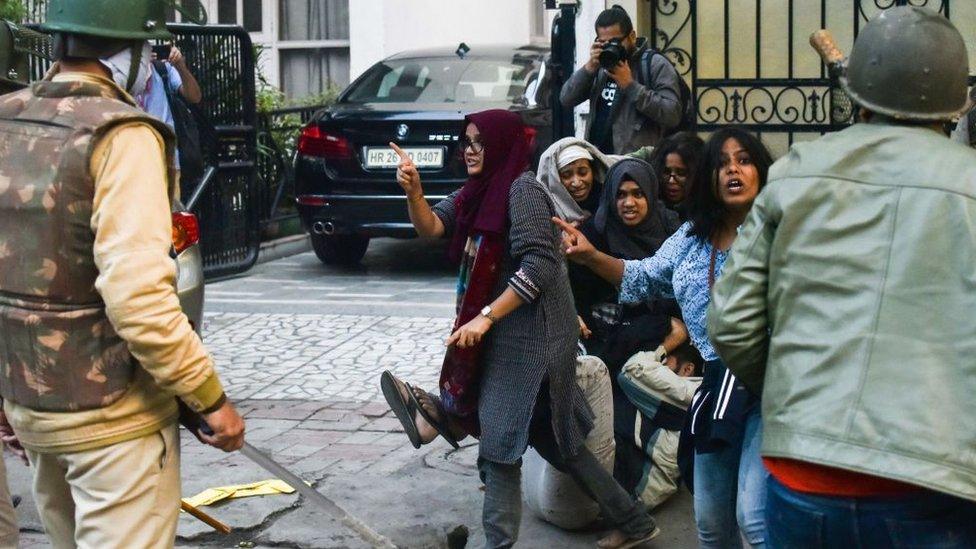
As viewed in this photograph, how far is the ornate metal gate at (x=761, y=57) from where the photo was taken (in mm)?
8336

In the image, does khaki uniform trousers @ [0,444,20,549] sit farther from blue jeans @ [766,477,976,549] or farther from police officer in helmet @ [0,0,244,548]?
blue jeans @ [766,477,976,549]

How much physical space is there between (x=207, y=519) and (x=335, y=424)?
1830mm

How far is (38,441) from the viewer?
3.50m

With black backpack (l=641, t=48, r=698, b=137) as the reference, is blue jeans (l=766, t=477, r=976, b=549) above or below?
below

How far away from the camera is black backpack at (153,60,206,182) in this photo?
9.64 m

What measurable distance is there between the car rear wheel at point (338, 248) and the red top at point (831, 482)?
9.05 metres

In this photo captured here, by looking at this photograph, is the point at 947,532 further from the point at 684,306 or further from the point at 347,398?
the point at 347,398

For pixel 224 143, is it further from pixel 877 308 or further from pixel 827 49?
pixel 877 308

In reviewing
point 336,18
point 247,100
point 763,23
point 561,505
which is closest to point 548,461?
point 561,505

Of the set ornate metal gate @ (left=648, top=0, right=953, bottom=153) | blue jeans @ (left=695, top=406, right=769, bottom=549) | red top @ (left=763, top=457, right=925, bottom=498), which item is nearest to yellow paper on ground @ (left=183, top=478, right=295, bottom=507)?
blue jeans @ (left=695, top=406, right=769, bottom=549)

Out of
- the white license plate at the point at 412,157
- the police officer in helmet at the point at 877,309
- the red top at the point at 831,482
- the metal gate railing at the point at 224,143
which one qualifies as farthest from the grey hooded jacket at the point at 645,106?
the red top at the point at 831,482

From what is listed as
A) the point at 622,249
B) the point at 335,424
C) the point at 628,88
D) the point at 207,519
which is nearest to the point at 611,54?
the point at 628,88

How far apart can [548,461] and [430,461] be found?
4.28 feet

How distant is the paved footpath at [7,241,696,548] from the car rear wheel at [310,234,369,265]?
37 cm
